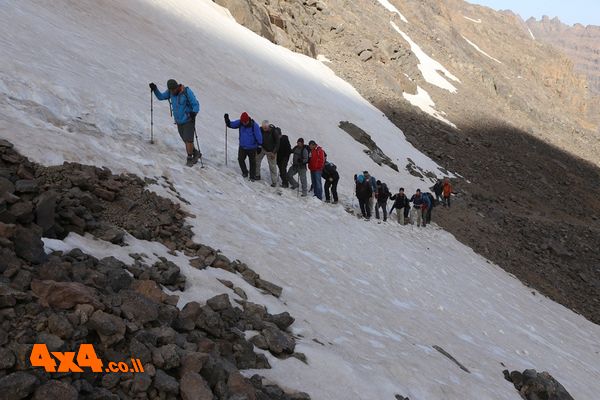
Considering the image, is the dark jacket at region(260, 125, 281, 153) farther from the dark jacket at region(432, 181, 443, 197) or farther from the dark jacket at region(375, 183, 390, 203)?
the dark jacket at region(432, 181, 443, 197)

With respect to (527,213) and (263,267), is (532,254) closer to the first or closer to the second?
(527,213)

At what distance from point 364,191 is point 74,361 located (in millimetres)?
13237

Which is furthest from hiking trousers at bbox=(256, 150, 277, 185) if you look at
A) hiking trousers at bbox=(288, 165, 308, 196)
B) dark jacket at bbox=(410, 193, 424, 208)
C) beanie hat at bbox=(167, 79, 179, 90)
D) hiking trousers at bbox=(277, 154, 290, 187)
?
dark jacket at bbox=(410, 193, 424, 208)

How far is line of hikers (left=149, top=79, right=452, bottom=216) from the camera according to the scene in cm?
1106

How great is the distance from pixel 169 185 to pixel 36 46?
24.7 feet

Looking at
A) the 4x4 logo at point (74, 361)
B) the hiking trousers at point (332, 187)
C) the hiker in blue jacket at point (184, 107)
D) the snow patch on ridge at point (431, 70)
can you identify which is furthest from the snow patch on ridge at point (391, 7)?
the 4x4 logo at point (74, 361)

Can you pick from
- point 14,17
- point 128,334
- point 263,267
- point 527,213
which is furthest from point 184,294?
point 527,213

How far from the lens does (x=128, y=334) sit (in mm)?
3734

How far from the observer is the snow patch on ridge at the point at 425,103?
41062 millimetres

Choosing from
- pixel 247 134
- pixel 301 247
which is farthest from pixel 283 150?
pixel 301 247

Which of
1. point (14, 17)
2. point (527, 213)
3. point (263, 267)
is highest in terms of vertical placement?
point (527, 213)

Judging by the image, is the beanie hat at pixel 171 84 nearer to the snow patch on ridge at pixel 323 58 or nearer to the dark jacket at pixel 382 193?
the dark jacket at pixel 382 193

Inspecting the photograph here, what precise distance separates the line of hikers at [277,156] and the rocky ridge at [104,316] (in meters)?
5.03

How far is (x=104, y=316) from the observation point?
3.61 meters
